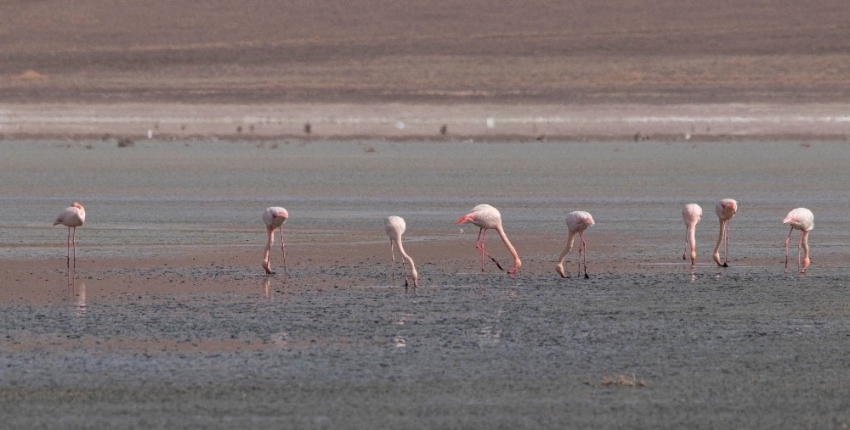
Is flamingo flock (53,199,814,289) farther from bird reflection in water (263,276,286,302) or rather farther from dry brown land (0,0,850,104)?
dry brown land (0,0,850,104)

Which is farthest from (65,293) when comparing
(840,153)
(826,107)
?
(826,107)

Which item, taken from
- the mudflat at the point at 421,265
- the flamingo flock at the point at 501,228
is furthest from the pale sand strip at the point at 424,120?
the flamingo flock at the point at 501,228

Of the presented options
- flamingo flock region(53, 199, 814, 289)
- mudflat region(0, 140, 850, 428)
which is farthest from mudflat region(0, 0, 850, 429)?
flamingo flock region(53, 199, 814, 289)

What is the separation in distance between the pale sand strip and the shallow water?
14.7 ft

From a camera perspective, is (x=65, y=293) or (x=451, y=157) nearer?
(x=65, y=293)

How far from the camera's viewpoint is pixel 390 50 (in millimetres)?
63625

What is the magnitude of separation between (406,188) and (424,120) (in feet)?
73.4

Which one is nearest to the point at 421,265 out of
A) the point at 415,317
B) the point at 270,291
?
Result: the point at 270,291

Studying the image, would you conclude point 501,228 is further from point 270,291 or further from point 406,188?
point 406,188

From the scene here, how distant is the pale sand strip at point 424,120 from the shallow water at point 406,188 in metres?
4.47

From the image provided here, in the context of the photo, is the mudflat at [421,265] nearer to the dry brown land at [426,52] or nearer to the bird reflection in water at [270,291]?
the bird reflection in water at [270,291]

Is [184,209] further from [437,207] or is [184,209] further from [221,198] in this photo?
[437,207]

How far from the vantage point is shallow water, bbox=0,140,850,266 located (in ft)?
53.9

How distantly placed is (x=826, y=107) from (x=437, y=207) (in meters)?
30.6
